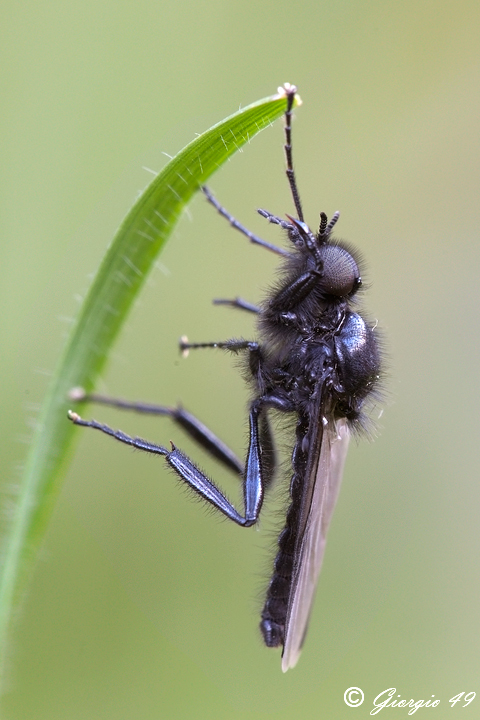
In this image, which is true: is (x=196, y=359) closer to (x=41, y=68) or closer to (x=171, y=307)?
(x=171, y=307)

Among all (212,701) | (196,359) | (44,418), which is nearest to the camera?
(44,418)

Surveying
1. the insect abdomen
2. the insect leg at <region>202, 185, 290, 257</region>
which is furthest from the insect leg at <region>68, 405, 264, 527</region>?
the insect leg at <region>202, 185, 290, 257</region>

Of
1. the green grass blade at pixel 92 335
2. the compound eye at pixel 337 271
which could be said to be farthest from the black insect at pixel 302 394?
the green grass blade at pixel 92 335

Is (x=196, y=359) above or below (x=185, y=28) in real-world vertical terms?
below

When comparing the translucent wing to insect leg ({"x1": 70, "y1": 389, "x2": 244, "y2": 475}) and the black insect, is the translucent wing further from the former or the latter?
insect leg ({"x1": 70, "y1": 389, "x2": 244, "y2": 475})

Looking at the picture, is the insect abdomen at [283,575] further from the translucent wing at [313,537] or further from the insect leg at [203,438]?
the insect leg at [203,438]

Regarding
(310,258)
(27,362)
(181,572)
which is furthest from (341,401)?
(181,572)
